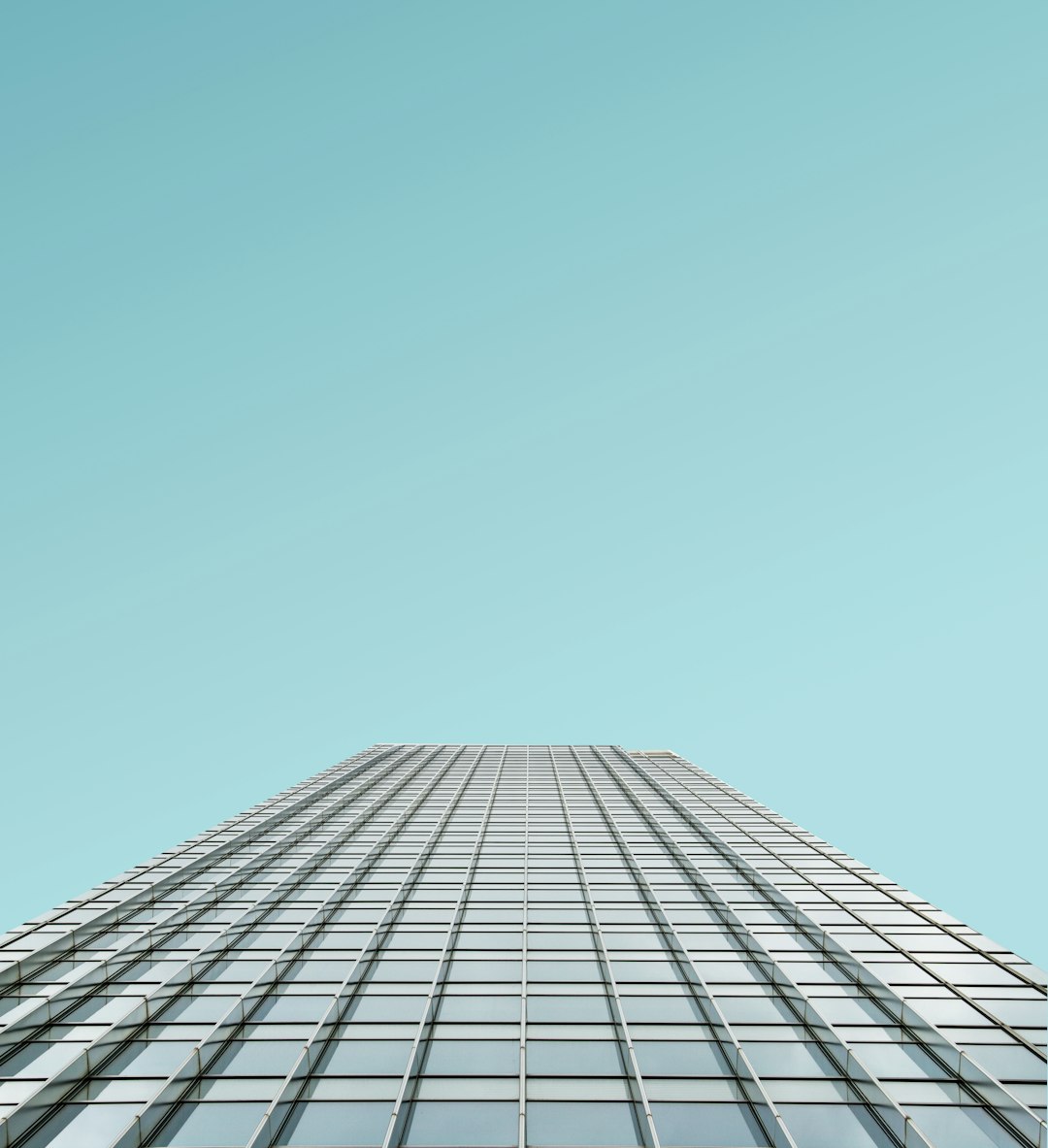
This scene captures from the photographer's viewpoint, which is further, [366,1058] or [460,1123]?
[366,1058]

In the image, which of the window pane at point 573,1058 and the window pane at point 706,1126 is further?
the window pane at point 573,1058

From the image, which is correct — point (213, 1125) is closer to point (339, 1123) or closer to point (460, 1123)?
point (339, 1123)

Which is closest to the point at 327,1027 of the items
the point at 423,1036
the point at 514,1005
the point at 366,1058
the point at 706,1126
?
the point at 366,1058

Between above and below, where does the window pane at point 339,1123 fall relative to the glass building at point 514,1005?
below

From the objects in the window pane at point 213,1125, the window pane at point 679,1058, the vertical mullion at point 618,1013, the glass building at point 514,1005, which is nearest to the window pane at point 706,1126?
the glass building at point 514,1005

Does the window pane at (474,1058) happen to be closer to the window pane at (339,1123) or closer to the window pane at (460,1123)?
the window pane at (460,1123)

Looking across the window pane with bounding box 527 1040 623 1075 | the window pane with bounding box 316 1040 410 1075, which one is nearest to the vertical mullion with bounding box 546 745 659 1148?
the window pane with bounding box 527 1040 623 1075

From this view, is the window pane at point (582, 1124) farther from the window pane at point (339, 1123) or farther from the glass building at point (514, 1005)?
the window pane at point (339, 1123)

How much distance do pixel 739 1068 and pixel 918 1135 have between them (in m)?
3.61

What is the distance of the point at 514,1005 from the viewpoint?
20.9m

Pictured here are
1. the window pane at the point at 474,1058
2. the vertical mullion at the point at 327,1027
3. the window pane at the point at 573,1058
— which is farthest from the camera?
the window pane at the point at 474,1058

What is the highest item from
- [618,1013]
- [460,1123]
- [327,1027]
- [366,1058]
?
[618,1013]

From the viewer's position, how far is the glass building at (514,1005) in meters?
16.0

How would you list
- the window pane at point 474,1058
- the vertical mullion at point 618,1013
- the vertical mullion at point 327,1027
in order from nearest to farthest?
1. the vertical mullion at point 327,1027
2. the vertical mullion at point 618,1013
3. the window pane at point 474,1058
